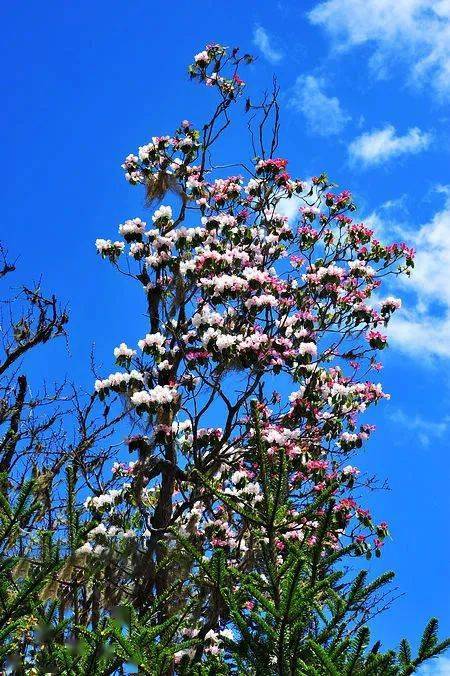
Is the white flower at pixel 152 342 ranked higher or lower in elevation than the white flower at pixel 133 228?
lower

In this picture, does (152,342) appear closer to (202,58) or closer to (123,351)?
(123,351)

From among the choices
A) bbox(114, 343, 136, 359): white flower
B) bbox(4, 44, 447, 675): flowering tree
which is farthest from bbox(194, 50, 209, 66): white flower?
bbox(114, 343, 136, 359): white flower

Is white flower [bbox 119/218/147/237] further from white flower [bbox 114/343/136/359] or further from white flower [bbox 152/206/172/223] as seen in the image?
white flower [bbox 114/343/136/359]

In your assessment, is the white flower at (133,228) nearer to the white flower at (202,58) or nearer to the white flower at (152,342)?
the white flower at (152,342)

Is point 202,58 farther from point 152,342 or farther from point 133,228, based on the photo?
point 152,342

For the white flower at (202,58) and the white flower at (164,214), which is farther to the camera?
the white flower at (202,58)

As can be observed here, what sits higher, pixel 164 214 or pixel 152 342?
pixel 164 214

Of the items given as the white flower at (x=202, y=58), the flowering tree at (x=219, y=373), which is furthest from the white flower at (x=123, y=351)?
the white flower at (x=202, y=58)

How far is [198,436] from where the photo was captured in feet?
28.8

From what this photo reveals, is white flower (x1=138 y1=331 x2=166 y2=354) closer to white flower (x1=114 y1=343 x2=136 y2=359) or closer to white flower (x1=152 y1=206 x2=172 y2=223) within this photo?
white flower (x1=114 y1=343 x2=136 y2=359)

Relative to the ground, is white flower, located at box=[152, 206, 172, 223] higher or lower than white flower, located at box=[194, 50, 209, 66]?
lower

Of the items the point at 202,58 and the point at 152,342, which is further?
the point at 202,58

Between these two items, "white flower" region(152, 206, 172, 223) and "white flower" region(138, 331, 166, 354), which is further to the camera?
"white flower" region(152, 206, 172, 223)

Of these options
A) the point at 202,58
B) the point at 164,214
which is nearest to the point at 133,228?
the point at 164,214
